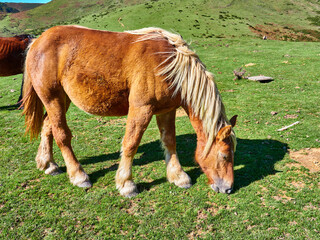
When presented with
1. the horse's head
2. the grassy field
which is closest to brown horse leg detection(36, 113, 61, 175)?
the grassy field

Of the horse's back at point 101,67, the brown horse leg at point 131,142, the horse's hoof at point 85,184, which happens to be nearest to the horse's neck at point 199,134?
the horse's back at point 101,67

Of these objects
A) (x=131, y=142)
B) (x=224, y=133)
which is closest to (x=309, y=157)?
(x=224, y=133)

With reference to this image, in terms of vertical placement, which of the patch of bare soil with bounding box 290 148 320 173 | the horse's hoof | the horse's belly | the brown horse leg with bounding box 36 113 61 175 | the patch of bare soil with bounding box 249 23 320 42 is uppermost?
the horse's belly

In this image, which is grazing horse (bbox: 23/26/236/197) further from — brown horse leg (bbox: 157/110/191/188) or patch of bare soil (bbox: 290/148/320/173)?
patch of bare soil (bbox: 290/148/320/173)

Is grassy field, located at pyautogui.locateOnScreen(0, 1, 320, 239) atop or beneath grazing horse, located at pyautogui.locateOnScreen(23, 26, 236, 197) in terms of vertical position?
beneath

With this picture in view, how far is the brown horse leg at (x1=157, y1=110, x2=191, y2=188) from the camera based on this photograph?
14.1 ft

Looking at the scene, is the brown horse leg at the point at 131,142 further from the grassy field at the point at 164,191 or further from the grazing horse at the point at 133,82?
the grassy field at the point at 164,191

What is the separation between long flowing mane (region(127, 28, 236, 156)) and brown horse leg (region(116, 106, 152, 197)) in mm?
676

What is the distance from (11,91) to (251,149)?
11732mm

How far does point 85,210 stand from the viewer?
12.3 feet

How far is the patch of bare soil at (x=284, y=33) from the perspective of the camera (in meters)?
30.4

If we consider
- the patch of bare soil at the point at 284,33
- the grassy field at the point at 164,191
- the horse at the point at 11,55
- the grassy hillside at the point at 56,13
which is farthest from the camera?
the grassy hillside at the point at 56,13

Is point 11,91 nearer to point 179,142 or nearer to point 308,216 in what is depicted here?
point 179,142

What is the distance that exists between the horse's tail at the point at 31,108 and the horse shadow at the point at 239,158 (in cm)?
Result: 128
